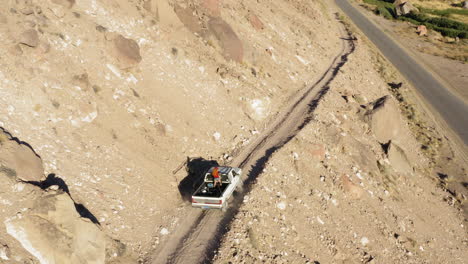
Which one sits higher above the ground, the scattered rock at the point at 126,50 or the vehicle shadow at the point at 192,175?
the scattered rock at the point at 126,50

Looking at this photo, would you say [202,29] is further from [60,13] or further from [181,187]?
[181,187]

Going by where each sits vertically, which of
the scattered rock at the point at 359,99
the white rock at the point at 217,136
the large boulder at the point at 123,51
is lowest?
the white rock at the point at 217,136

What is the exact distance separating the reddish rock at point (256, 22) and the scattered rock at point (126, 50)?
63.2 feet

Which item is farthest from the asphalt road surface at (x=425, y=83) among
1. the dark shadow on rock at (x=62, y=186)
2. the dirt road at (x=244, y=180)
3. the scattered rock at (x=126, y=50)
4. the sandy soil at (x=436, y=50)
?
the dark shadow on rock at (x=62, y=186)

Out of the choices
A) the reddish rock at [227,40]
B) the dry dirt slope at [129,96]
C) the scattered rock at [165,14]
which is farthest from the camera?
the reddish rock at [227,40]

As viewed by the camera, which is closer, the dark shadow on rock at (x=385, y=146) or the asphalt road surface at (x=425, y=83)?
the dark shadow on rock at (x=385, y=146)

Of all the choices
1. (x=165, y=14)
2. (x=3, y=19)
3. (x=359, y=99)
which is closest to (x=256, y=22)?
(x=165, y=14)

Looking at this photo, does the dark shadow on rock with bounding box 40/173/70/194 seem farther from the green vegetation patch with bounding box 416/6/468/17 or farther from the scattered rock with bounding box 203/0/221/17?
the green vegetation patch with bounding box 416/6/468/17

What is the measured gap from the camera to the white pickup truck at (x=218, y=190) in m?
18.9

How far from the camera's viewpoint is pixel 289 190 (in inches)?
893

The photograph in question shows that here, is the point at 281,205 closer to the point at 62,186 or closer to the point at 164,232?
the point at 164,232

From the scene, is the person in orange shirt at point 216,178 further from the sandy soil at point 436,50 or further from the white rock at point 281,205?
the sandy soil at point 436,50

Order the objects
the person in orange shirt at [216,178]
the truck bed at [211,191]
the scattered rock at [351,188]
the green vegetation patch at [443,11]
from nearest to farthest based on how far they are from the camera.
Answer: the truck bed at [211,191] → the person in orange shirt at [216,178] → the scattered rock at [351,188] → the green vegetation patch at [443,11]

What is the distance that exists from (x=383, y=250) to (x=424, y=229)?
6.49 metres
